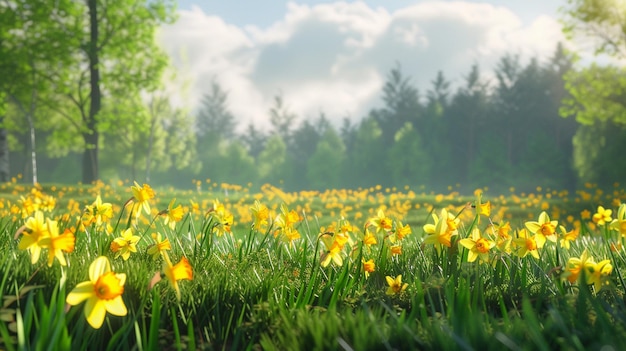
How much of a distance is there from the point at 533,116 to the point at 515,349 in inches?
1750

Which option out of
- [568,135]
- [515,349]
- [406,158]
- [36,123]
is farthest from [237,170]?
[515,349]

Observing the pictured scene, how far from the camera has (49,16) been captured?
17.4m

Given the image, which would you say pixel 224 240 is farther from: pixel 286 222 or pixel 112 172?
pixel 112 172

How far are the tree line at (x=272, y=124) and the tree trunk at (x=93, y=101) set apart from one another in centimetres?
5

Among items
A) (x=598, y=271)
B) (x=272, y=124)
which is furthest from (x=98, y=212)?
(x=272, y=124)

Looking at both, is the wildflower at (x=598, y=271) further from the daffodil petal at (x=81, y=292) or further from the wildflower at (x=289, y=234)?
the daffodil petal at (x=81, y=292)

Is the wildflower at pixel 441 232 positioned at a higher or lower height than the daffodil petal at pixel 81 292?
higher

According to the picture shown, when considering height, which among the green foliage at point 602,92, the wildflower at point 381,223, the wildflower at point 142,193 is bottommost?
the wildflower at point 381,223

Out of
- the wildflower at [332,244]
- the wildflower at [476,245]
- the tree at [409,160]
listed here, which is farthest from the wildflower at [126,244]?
the tree at [409,160]

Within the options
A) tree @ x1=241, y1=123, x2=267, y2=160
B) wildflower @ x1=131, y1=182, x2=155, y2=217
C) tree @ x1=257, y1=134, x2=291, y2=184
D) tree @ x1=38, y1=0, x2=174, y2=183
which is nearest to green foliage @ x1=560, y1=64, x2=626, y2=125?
tree @ x1=38, y1=0, x2=174, y2=183

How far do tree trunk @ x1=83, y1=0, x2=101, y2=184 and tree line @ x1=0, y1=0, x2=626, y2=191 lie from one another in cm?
5

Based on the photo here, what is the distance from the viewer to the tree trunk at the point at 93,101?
58.1 ft

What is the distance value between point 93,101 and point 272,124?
42544mm

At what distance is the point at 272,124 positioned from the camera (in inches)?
2372
